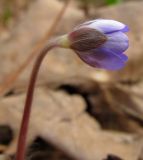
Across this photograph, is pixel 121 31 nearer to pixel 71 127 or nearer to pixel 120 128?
pixel 71 127

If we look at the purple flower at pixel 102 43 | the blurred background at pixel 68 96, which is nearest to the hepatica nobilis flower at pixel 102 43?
the purple flower at pixel 102 43

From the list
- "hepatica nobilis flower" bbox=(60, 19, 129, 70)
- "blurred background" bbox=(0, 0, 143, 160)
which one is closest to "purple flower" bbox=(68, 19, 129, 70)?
"hepatica nobilis flower" bbox=(60, 19, 129, 70)

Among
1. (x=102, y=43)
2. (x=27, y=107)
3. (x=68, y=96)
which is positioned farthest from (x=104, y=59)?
(x=68, y=96)

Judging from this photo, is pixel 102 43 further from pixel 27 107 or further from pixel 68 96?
pixel 68 96

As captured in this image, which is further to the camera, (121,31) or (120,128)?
(120,128)

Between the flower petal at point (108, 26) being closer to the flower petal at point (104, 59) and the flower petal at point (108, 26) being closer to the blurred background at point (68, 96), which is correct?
the flower petal at point (104, 59)

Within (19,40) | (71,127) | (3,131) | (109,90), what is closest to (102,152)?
(71,127)
